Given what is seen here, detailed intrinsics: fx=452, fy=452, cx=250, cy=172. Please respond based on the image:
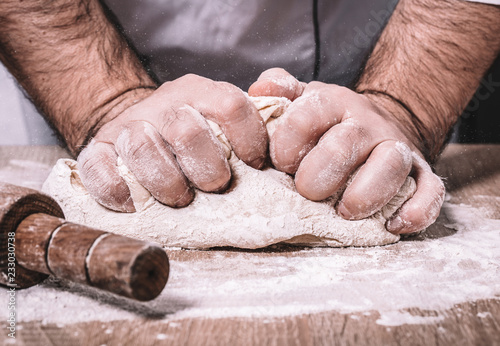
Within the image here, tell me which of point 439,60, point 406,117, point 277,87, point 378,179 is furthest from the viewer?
point 439,60

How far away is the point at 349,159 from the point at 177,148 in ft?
1.09

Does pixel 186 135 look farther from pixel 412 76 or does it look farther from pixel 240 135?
pixel 412 76

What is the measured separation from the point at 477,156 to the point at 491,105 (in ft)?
0.92

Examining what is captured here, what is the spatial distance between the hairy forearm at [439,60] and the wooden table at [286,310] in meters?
0.55

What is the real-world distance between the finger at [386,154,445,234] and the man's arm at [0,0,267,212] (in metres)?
0.31

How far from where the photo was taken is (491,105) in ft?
5.93

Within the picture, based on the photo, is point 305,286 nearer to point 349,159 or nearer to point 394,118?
point 349,159

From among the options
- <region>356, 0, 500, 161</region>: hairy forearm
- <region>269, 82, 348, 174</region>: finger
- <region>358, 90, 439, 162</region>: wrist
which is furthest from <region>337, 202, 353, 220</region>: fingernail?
<region>356, 0, 500, 161</region>: hairy forearm

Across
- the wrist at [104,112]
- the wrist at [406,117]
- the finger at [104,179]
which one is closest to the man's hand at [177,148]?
the finger at [104,179]

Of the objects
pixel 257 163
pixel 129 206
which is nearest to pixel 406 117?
pixel 257 163

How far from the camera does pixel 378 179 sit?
34.4 inches

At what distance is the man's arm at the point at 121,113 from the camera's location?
2.83ft

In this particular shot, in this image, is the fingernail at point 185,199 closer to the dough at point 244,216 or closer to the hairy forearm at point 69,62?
the dough at point 244,216

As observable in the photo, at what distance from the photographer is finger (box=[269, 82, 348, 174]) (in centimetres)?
88
